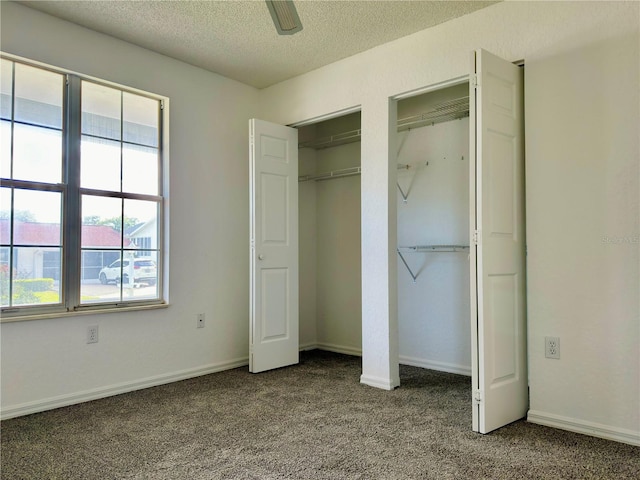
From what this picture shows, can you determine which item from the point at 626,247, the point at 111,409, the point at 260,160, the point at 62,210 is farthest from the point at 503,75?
the point at 111,409

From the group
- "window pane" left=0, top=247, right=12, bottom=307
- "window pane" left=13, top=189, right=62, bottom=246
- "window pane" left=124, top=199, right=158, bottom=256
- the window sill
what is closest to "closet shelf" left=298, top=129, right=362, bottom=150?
"window pane" left=124, top=199, right=158, bottom=256

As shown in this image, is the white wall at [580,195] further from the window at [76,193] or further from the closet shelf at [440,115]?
the window at [76,193]

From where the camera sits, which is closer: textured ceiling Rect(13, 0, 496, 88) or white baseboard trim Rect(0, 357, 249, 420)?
white baseboard trim Rect(0, 357, 249, 420)

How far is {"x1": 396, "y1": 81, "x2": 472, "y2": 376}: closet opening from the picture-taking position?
4008mm

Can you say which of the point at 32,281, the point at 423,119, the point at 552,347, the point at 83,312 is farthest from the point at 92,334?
the point at 423,119

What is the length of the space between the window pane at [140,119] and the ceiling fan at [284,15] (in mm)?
2181

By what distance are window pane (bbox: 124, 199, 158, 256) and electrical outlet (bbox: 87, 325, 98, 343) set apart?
64 cm

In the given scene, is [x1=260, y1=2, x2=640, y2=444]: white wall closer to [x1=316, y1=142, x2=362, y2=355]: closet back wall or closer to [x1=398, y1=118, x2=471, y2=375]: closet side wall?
[x1=398, y1=118, x2=471, y2=375]: closet side wall

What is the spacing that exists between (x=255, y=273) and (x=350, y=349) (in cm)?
142

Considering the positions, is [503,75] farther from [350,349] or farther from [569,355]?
[350,349]

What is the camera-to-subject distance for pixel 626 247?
252 cm

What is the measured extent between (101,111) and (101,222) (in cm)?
81

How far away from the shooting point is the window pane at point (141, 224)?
362cm

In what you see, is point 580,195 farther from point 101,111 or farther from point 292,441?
point 101,111
